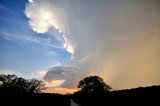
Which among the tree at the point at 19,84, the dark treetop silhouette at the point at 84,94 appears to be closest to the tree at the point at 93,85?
the dark treetop silhouette at the point at 84,94

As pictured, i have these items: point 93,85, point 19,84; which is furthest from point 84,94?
point 19,84

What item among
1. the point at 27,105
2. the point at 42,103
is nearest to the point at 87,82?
the point at 42,103

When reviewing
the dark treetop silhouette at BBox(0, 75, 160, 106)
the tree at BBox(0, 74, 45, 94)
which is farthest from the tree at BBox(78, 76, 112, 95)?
the tree at BBox(0, 74, 45, 94)

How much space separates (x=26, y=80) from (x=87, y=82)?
4403cm

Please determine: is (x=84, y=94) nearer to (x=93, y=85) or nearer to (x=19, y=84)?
(x=93, y=85)

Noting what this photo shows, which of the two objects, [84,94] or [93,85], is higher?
[93,85]

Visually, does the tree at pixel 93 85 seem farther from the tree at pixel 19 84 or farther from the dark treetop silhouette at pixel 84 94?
the tree at pixel 19 84

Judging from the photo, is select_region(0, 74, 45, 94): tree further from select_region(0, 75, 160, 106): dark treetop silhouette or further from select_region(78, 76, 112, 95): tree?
select_region(78, 76, 112, 95): tree

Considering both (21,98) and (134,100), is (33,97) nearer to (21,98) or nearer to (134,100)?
(21,98)

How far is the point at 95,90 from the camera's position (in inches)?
3979

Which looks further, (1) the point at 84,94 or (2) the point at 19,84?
(2) the point at 19,84

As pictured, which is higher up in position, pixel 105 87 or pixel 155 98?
pixel 105 87

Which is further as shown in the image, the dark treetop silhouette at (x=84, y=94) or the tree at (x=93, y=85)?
the tree at (x=93, y=85)

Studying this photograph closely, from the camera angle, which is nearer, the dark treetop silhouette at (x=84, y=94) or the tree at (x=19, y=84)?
the dark treetop silhouette at (x=84, y=94)
